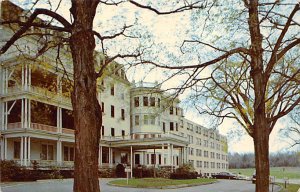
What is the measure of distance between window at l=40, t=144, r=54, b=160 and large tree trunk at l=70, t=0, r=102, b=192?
1184 inches

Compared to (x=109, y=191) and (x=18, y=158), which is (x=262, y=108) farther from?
(x=18, y=158)

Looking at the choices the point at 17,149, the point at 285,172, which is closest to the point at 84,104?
Answer: the point at 17,149

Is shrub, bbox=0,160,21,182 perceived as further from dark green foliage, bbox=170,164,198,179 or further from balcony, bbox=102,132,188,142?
balcony, bbox=102,132,188,142

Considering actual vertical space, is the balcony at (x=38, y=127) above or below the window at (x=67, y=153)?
above

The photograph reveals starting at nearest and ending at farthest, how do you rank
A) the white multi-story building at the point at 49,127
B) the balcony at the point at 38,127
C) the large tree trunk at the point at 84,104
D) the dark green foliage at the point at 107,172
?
1. the large tree trunk at the point at 84,104
2. the white multi-story building at the point at 49,127
3. the balcony at the point at 38,127
4. the dark green foliage at the point at 107,172

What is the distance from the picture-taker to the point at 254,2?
9805mm

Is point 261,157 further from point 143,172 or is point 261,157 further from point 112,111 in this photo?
point 112,111

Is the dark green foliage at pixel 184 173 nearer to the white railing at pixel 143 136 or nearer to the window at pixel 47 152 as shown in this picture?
the white railing at pixel 143 136

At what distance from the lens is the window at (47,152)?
36.2 m

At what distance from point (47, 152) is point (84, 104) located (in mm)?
30851

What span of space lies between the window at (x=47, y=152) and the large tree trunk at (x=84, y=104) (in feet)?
98.6

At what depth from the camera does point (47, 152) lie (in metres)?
36.7

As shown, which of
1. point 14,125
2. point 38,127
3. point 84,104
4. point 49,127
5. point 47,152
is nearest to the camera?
point 84,104

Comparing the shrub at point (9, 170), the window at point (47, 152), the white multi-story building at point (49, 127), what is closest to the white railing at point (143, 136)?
the white multi-story building at point (49, 127)
